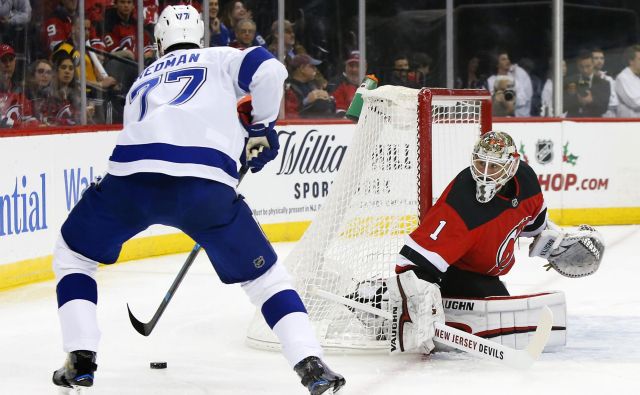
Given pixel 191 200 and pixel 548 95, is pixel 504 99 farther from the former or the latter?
pixel 191 200

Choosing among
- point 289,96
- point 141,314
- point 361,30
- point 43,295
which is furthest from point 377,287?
point 361,30

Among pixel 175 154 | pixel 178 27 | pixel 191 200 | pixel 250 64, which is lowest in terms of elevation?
pixel 191 200

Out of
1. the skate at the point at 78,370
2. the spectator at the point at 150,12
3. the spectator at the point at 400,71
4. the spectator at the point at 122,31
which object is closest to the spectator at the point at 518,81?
the spectator at the point at 400,71

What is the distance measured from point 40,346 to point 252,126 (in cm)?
138

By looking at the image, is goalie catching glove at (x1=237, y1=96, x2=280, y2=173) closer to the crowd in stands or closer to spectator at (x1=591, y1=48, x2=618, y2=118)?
the crowd in stands

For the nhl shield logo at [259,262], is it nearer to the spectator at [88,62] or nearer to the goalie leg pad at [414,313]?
the goalie leg pad at [414,313]

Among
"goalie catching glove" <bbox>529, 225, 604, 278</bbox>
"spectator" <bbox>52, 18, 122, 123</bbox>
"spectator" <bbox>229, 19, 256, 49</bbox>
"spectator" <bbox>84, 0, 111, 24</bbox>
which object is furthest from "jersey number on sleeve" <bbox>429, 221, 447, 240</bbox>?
"spectator" <bbox>229, 19, 256, 49</bbox>

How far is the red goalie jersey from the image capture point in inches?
146

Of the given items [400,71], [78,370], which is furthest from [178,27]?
[400,71]

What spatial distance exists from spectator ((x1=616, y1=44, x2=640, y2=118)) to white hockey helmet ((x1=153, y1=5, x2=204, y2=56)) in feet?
19.2

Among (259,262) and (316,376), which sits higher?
(259,262)

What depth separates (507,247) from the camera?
388 cm

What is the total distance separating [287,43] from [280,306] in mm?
4955

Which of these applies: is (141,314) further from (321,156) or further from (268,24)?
(268,24)
